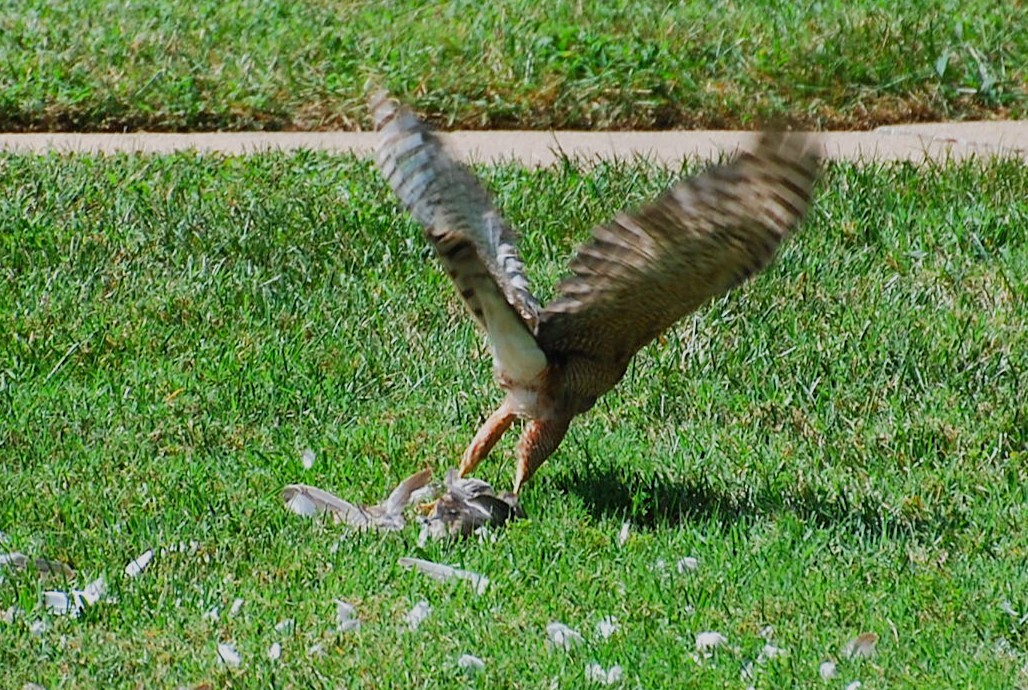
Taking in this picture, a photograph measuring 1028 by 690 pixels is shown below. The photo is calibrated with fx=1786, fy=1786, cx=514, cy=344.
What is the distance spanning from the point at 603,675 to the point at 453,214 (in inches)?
50.8

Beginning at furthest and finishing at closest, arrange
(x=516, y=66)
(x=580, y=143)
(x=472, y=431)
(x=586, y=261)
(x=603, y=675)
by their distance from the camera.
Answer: (x=516, y=66) < (x=580, y=143) < (x=472, y=431) < (x=586, y=261) < (x=603, y=675)

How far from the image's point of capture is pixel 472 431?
17.5 feet

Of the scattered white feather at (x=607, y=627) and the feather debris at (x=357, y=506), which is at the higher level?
the feather debris at (x=357, y=506)

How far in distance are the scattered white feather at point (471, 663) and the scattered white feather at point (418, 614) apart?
0.21 metres

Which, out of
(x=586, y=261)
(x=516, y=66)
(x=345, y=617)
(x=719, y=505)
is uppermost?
(x=586, y=261)

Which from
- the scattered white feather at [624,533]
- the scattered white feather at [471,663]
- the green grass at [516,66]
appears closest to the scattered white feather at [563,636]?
the scattered white feather at [471,663]

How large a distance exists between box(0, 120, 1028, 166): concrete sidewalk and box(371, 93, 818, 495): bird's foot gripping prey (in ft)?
Result: 8.50

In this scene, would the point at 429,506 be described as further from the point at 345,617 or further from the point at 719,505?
the point at 719,505

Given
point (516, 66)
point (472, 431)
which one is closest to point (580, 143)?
point (516, 66)

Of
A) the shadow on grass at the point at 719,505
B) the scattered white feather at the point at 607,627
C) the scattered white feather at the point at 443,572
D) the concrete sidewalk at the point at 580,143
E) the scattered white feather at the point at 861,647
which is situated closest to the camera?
the scattered white feather at the point at 861,647

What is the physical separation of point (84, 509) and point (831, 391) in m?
2.30

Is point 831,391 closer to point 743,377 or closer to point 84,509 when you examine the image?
point 743,377

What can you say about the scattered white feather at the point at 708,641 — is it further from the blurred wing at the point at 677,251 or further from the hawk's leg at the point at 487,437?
the hawk's leg at the point at 487,437

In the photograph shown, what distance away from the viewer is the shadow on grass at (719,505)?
4.72 metres
